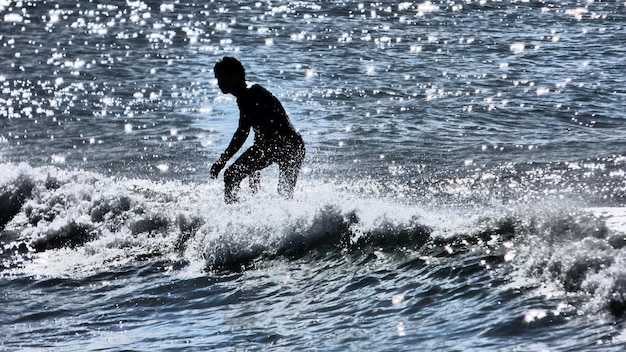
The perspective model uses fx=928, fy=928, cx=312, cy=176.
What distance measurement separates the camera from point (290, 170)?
964 centimetres

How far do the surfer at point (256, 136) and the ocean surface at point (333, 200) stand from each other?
42 centimetres

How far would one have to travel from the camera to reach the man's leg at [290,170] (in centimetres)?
952

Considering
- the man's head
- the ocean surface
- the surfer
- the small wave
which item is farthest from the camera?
the surfer

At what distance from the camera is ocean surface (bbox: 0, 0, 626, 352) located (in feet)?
23.5

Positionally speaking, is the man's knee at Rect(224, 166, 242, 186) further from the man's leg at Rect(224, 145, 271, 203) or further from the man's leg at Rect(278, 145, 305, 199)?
the man's leg at Rect(278, 145, 305, 199)

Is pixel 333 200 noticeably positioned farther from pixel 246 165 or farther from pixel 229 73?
pixel 229 73

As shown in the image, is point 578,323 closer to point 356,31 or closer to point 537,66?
point 537,66

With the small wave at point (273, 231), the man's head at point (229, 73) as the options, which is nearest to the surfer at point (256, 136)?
the man's head at point (229, 73)

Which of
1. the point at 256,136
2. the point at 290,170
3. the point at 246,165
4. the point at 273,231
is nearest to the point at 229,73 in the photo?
the point at 256,136

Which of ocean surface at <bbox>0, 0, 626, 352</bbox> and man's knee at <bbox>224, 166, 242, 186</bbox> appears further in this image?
man's knee at <bbox>224, 166, 242, 186</bbox>

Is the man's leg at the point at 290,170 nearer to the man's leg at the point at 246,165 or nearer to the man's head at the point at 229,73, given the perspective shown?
the man's leg at the point at 246,165

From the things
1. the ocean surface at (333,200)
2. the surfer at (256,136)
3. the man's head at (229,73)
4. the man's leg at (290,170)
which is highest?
the man's head at (229,73)

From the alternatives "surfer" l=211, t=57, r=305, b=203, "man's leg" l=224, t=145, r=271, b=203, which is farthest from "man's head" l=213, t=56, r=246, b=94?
"man's leg" l=224, t=145, r=271, b=203

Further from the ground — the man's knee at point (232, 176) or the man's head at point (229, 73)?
the man's head at point (229, 73)
